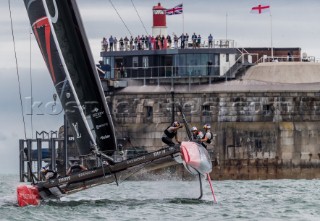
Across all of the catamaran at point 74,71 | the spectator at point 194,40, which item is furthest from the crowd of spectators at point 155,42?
the catamaran at point 74,71

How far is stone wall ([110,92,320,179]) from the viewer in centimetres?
6688

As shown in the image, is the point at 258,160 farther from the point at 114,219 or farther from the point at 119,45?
the point at 114,219

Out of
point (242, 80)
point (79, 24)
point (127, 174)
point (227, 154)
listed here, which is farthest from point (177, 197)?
point (242, 80)

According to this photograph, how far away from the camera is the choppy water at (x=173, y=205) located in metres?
39.7

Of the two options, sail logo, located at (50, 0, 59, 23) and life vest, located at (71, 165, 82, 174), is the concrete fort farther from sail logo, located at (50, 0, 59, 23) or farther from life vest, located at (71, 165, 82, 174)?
life vest, located at (71, 165, 82, 174)

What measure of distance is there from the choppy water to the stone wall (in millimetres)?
13468

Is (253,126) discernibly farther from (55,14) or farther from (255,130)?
(55,14)

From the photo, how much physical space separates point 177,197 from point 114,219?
24.5ft

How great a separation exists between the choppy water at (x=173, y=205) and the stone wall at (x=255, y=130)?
530 inches

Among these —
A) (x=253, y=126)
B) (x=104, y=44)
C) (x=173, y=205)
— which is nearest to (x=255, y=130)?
(x=253, y=126)

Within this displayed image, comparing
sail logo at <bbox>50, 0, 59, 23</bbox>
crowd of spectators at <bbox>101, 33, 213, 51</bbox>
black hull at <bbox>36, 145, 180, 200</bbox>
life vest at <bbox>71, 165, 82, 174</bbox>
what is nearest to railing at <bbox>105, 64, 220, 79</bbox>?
crowd of spectators at <bbox>101, 33, 213, 51</bbox>

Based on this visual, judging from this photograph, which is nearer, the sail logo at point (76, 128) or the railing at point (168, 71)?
the sail logo at point (76, 128)

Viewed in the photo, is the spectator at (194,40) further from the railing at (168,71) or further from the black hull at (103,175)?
the black hull at (103,175)

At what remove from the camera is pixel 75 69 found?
47031mm
